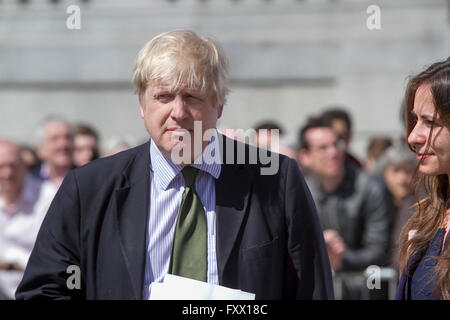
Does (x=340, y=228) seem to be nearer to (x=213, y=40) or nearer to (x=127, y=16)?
(x=213, y=40)

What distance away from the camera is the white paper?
3.29 m

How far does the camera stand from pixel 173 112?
3457 millimetres

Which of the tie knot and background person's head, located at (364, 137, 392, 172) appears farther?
background person's head, located at (364, 137, 392, 172)

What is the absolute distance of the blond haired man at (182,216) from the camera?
3.45 m

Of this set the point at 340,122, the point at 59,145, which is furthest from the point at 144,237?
the point at 340,122

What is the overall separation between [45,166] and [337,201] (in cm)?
338

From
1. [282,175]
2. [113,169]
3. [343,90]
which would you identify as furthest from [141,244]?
[343,90]

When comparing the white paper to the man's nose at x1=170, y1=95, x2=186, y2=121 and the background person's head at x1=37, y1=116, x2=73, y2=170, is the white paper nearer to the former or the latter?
the man's nose at x1=170, y1=95, x2=186, y2=121

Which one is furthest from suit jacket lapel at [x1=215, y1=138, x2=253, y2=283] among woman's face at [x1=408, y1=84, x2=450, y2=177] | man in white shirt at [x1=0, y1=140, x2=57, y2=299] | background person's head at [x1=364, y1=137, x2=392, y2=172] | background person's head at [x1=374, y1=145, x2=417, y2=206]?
background person's head at [x1=364, y1=137, x2=392, y2=172]

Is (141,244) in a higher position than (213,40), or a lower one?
lower

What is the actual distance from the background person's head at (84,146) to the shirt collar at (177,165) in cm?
471

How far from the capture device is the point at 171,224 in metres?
3.54

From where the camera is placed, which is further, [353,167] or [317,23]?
[317,23]

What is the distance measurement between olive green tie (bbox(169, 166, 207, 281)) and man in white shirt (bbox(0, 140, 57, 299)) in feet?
11.9
